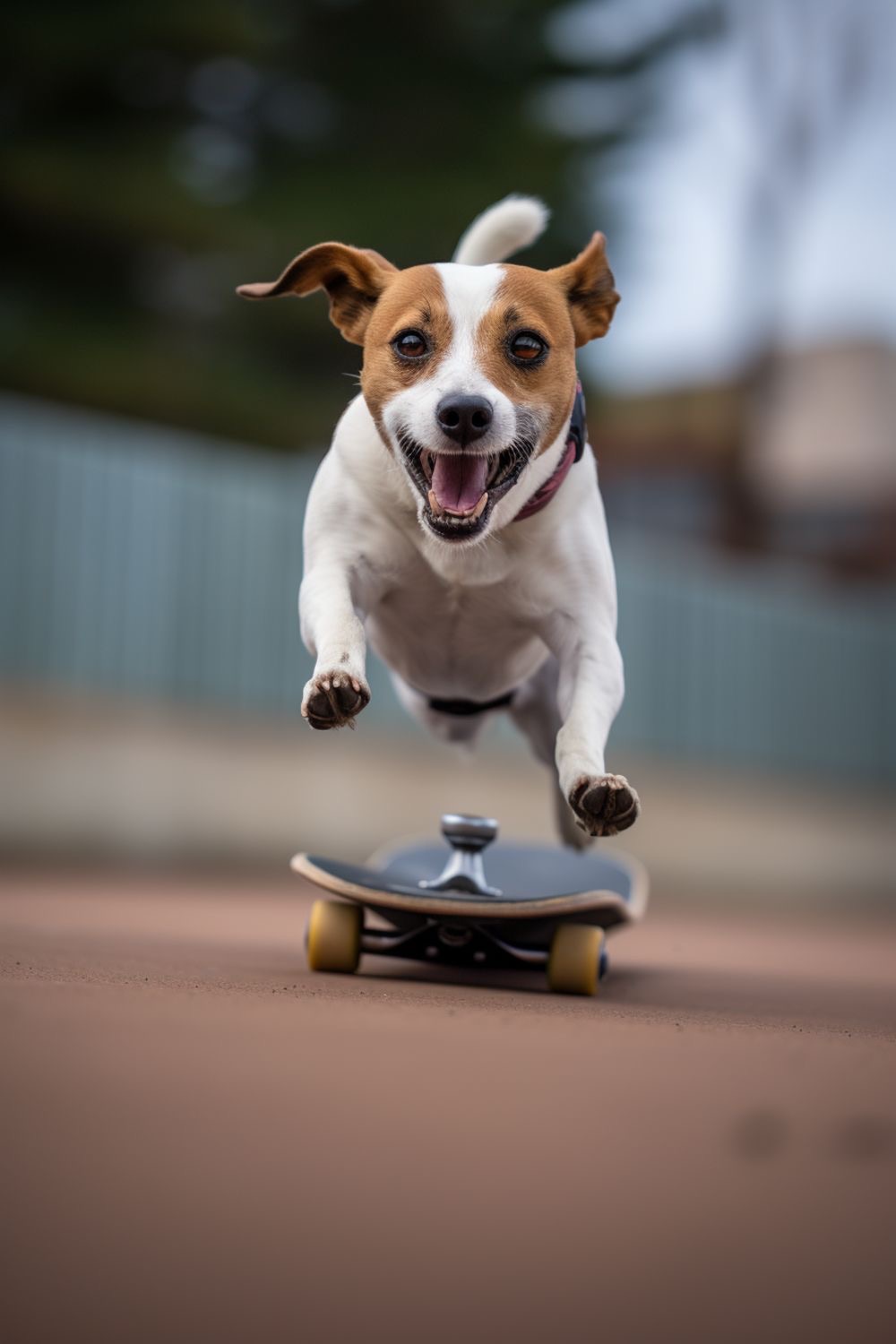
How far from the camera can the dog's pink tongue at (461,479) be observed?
3.11m

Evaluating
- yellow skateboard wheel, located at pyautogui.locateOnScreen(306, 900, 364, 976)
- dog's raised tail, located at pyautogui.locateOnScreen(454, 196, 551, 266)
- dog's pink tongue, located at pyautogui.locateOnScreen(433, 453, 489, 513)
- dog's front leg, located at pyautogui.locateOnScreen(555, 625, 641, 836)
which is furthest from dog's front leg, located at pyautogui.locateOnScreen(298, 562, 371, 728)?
dog's raised tail, located at pyautogui.locateOnScreen(454, 196, 551, 266)

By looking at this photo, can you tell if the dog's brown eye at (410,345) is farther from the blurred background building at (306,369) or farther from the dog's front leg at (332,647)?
the blurred background building at (306,369)

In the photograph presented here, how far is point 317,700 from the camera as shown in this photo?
9.77ft

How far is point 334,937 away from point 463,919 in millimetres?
316

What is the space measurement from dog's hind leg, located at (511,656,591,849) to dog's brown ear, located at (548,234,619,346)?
1.17 metres

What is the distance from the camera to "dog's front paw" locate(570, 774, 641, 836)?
2.99m

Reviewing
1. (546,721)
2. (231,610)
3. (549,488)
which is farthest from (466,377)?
(231,610)

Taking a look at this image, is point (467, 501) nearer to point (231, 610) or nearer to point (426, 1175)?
point (426, 1175)

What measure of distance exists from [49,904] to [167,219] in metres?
9.86

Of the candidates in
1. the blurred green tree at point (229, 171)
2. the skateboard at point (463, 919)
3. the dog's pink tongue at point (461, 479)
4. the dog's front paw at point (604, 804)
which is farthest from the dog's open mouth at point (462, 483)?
the blurred green tree at point (229, 171)

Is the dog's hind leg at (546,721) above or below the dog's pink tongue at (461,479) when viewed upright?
below

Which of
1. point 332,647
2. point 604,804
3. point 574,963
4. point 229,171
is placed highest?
point 229,171

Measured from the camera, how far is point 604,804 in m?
2.99

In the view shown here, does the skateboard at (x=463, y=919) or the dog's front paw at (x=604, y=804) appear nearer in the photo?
the dog's front paw at (x=604, y=804)
